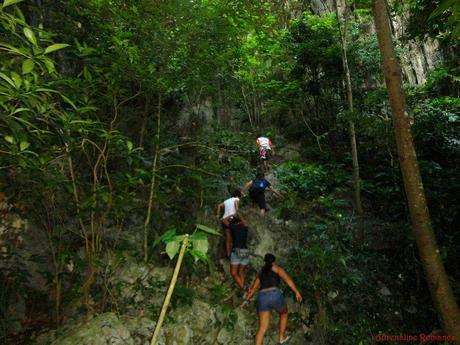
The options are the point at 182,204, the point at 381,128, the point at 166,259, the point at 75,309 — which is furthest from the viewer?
the point at 381,128

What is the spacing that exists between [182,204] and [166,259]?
1.28 metres

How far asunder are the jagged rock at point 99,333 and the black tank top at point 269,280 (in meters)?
2.28

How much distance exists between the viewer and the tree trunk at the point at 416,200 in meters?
4.00

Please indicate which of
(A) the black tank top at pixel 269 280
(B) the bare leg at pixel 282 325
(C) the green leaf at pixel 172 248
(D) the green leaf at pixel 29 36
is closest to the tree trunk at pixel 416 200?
(A) the black tank top at pixel 269 280

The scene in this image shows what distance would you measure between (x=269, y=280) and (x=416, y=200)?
2528 millimetres

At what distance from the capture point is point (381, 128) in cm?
770

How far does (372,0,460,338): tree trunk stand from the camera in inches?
157

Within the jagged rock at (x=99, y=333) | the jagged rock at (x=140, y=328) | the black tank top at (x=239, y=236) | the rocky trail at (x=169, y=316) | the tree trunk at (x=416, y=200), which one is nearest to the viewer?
the tree trunk at (x=416, y=200)

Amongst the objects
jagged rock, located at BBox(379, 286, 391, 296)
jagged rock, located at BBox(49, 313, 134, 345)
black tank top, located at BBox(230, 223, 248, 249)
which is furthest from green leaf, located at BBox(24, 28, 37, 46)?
jagged rock, located at BBox(379, 286, 391, 296)

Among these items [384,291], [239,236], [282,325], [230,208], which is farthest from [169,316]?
[384,291]

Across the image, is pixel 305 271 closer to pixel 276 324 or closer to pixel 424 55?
pixel 276 324

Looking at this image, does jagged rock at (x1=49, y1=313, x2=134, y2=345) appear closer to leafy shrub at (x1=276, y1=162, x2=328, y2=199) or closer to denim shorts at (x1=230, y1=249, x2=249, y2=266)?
denim shorts at (x1=230, y1=249, x2=249, y2=266)

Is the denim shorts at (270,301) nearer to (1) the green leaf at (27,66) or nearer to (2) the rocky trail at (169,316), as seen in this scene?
(2) the rocky trail at (169,316)

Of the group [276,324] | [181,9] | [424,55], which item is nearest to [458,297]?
[276,324]
